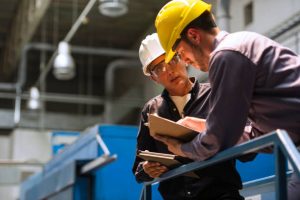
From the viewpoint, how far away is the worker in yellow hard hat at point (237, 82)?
2.01m

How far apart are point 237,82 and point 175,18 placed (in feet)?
1.64

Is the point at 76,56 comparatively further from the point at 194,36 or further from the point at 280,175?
the point at 280,175

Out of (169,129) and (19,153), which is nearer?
(169,129)

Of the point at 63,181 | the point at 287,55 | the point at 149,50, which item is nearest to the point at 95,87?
the point at 63,181

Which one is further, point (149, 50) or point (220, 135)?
point (149, 50)

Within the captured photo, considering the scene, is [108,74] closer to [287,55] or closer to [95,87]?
[95,87]

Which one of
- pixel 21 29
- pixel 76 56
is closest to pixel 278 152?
pixel 21 29

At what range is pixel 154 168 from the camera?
271cm

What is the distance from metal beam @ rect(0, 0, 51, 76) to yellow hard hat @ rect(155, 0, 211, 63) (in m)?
6.16

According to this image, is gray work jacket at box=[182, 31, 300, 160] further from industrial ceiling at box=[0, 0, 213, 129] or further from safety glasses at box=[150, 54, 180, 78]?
industrial ceiling at box=[0, 0, 213, 129]

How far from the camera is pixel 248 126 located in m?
2.61

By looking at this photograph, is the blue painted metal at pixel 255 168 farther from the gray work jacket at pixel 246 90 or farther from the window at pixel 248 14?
the window at pixel 248 14

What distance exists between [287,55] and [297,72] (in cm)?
8

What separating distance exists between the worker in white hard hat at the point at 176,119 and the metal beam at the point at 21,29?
5.51 m
